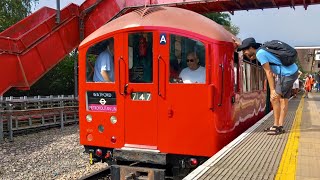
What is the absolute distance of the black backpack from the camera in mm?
6473

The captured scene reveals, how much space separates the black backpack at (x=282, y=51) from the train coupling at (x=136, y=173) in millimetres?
2726

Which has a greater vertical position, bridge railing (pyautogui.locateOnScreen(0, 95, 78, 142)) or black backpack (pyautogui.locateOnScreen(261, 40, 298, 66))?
black backpack (pyautogui.locateOnScreen(261, 40, 298, 66))

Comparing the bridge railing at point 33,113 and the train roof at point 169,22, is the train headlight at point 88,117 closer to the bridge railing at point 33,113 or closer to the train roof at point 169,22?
the train roof at point 169,22

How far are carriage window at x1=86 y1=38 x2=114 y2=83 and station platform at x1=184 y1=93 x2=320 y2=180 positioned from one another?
220 cm

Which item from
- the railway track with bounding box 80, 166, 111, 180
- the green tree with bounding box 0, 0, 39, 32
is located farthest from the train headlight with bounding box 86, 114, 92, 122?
the green tree with bounding box 0, 0, 39, 32

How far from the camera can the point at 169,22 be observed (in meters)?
5.84

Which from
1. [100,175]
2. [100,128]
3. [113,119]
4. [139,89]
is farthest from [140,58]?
[100,175]

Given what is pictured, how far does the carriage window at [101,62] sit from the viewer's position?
20.4 feet

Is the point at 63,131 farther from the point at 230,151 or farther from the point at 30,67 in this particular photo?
the point at 230,151

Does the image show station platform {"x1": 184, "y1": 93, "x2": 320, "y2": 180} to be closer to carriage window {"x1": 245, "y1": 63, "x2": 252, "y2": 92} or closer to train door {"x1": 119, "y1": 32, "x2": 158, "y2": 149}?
carriage window {"x1": 245, "y1": 63, "x2": 252, "y2": 92}

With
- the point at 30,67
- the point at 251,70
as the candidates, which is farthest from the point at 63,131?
the point at 251,70

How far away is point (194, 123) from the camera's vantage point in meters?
5.66

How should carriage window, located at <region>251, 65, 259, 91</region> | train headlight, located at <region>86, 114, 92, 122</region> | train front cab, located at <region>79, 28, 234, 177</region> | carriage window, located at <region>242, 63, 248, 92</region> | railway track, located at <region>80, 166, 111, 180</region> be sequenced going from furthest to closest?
carriage window, located at <region>251, 65, 259, 91</region>
railway track, located at <region>80, 166, 111, 180</region>
carriage window, located at <region>242, 63, 248, 92</region>
train headlight, located at <region>86, 114, 92, 122</region>
train front cab, located at <region>79, 28, 234, 177</region>

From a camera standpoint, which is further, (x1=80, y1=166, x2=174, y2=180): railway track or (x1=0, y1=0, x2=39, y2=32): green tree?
(x1=0, y1=0, x2=39, y2=32): green tree
